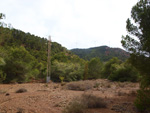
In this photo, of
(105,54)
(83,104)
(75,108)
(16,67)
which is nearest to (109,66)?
(16,67)

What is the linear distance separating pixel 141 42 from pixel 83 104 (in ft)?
15.2

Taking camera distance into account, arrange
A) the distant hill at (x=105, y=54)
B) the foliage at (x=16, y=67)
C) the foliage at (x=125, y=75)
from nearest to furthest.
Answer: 1. the foliage at (x=16, y=67)
2. the foliage at (x=125, y=75)
3. the distant hill at (x=105, y=54)

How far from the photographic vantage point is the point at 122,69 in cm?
2591

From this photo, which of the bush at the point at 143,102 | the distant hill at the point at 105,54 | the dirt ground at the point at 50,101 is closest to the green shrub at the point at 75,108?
the dirt ground at the point at 50,101

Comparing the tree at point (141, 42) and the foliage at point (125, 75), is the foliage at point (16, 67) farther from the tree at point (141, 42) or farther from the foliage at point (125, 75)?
the tree at point (141, 42)

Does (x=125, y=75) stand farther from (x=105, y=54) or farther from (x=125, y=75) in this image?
(x=105, y=54)

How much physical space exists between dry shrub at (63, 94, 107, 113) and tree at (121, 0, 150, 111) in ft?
5.82

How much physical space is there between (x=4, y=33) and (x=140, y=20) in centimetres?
1033

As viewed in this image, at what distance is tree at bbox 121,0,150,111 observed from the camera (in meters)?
6.84

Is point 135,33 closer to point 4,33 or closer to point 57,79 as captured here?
point 4,33

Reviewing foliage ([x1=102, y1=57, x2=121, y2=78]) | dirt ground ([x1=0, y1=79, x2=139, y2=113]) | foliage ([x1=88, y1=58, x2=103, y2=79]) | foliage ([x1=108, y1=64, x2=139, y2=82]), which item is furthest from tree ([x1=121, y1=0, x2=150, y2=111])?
foliage ([x1=88, y1=58, x2=103, y2=79])

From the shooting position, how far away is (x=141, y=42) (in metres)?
7.62

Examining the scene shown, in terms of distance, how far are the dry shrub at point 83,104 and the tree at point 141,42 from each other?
1.77 metres

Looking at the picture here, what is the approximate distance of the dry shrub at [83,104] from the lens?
5410 mm
